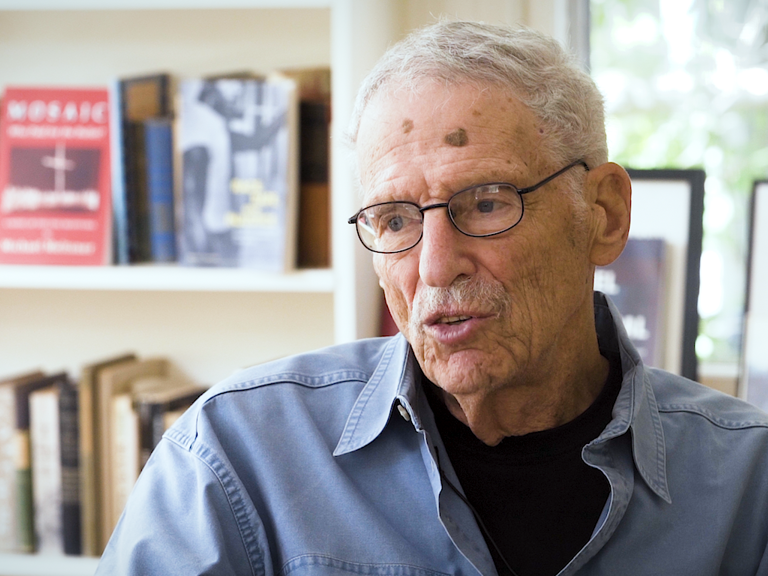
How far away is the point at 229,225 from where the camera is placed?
1413mm

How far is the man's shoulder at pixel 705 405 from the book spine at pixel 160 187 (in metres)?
0.97

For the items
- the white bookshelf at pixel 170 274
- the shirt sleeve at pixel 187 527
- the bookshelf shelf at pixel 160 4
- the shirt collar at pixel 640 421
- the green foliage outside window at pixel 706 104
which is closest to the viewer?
the shirt sleeve at pixel 187 527

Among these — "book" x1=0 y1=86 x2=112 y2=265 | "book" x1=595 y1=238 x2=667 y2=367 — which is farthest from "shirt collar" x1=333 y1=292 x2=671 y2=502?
"book" x1=0 y1=86 x2=112 y2=265

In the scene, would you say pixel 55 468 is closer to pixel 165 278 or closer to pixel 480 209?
pixel 165 278

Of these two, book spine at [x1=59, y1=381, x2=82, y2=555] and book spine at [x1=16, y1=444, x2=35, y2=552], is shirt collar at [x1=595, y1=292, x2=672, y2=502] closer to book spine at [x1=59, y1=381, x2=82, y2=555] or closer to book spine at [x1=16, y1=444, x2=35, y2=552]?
book spine at [x1=59, y1=381, x2=82, y2=555]

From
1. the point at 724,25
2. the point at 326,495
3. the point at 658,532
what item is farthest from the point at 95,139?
the point at 724,25

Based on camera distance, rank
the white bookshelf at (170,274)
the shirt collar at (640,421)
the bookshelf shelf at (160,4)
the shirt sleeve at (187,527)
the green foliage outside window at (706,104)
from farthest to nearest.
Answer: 1. the green foliage outside window at (706,104)
2. the white bookshelf at (170,274)
3. the bookshelf shelf at (160,4)
4. the shirt collar at (640,421)
5. the shirt sleeve at (187,527)

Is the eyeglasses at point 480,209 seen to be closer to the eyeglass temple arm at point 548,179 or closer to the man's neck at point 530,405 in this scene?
the eyeglass temple arm at point 548,179

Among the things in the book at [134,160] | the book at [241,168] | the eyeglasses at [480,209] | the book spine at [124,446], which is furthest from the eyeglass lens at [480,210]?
the book spine at [124,446]

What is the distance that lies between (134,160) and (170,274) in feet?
0.84

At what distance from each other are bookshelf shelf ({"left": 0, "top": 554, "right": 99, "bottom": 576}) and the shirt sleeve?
2.43ft

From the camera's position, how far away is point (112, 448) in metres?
1.52

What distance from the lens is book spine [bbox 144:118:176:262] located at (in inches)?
56.9

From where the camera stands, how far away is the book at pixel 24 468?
152 centimetres
